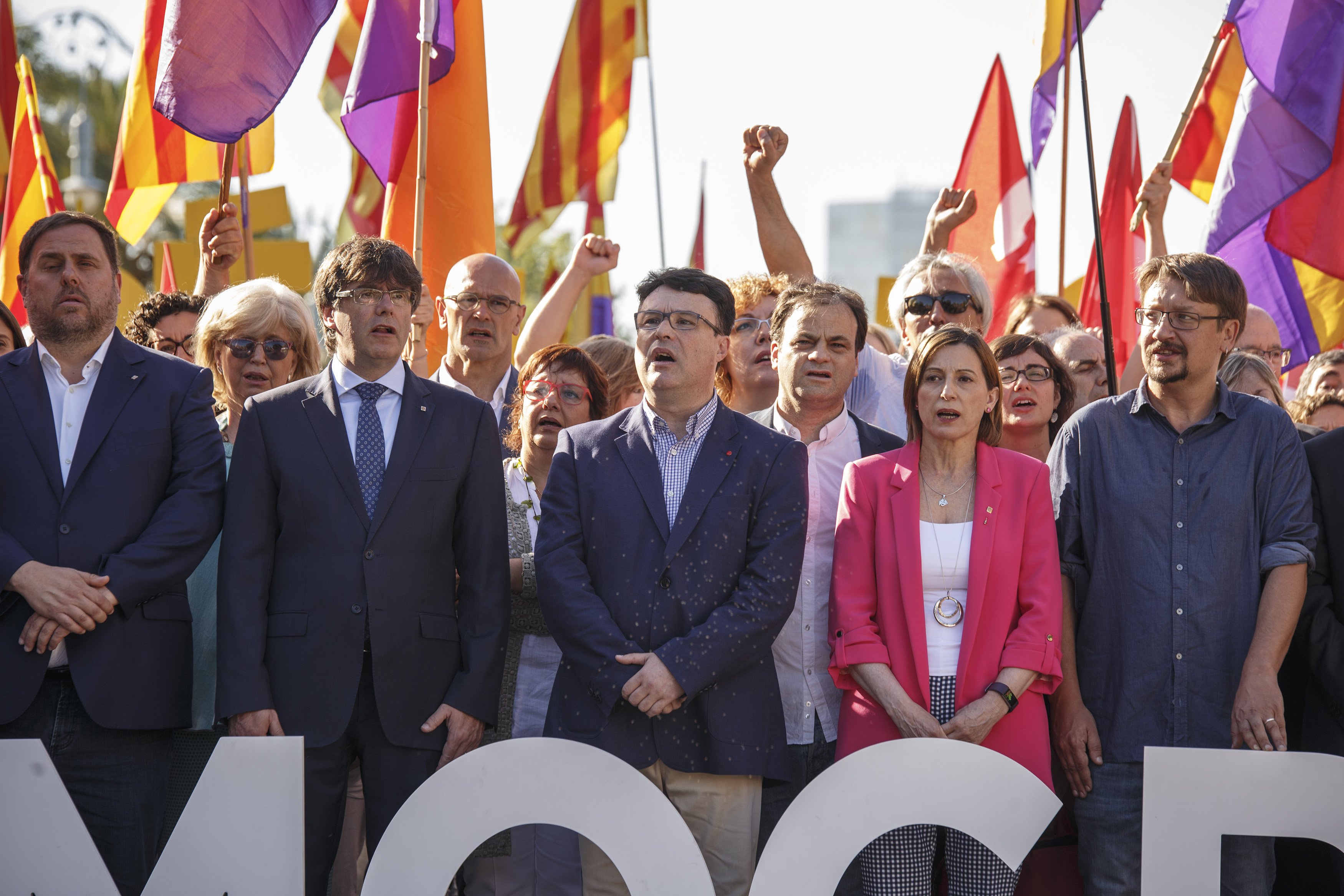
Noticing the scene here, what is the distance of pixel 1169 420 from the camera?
3.85 m

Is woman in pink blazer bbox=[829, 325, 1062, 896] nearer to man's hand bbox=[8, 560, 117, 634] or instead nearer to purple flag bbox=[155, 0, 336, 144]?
→ man's hand bbox=[8, 560, 117, 634]

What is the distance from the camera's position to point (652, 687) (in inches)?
131

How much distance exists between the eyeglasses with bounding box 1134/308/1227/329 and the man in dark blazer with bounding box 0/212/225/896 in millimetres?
2984

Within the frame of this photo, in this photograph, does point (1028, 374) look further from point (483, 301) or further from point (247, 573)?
point (247, 573)

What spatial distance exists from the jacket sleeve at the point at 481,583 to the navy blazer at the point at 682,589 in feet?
0.54

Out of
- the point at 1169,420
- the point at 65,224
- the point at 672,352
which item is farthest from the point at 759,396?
the point at 65,224

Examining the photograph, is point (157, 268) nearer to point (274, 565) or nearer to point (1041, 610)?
point (274, 565)

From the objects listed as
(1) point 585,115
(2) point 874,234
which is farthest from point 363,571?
(2) point 874,234

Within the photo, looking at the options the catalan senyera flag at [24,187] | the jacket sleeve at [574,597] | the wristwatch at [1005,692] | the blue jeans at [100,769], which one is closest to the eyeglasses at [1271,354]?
the wristwatch at [1005,692]

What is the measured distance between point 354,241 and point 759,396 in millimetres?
1827

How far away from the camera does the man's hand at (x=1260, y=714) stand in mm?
3494

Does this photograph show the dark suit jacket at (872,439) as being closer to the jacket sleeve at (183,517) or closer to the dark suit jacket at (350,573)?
the dark suit jacket at (350,573)

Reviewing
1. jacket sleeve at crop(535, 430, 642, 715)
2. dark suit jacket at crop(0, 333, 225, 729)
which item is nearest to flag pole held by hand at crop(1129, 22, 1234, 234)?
jacket sleeve at crop(535, 430, 642, 715)

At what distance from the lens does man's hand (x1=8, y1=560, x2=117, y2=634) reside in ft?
11.1
